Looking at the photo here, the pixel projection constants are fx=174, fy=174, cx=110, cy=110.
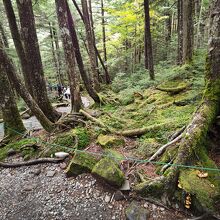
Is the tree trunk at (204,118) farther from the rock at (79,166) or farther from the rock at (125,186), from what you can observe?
the rock at (79,166)

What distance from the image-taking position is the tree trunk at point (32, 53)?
5.89 metres

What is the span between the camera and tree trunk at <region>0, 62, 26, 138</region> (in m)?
5.51

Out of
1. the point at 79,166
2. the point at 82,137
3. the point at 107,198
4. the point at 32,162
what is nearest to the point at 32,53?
the point at 82,137

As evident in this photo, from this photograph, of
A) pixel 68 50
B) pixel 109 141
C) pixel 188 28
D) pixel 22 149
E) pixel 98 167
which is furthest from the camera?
pixel 188 28

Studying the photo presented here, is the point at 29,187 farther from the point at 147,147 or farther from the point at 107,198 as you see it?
the point at 147,147

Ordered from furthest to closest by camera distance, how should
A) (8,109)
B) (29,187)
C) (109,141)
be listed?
1. (8,109)
2. (109,141)
3. (29,187)

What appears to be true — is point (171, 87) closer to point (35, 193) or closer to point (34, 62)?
point (34, 62)

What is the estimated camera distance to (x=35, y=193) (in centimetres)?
359

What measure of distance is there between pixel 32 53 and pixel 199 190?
636 cm

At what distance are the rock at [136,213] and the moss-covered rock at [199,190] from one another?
739 millimetres

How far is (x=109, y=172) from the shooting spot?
337 centimetres

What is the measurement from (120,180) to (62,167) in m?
1.65

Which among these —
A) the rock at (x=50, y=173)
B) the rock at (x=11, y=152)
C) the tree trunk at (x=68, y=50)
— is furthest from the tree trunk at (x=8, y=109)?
the rock at (x=50, y=173)

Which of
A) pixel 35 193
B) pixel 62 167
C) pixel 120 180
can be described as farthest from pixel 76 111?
pixel 120 180
